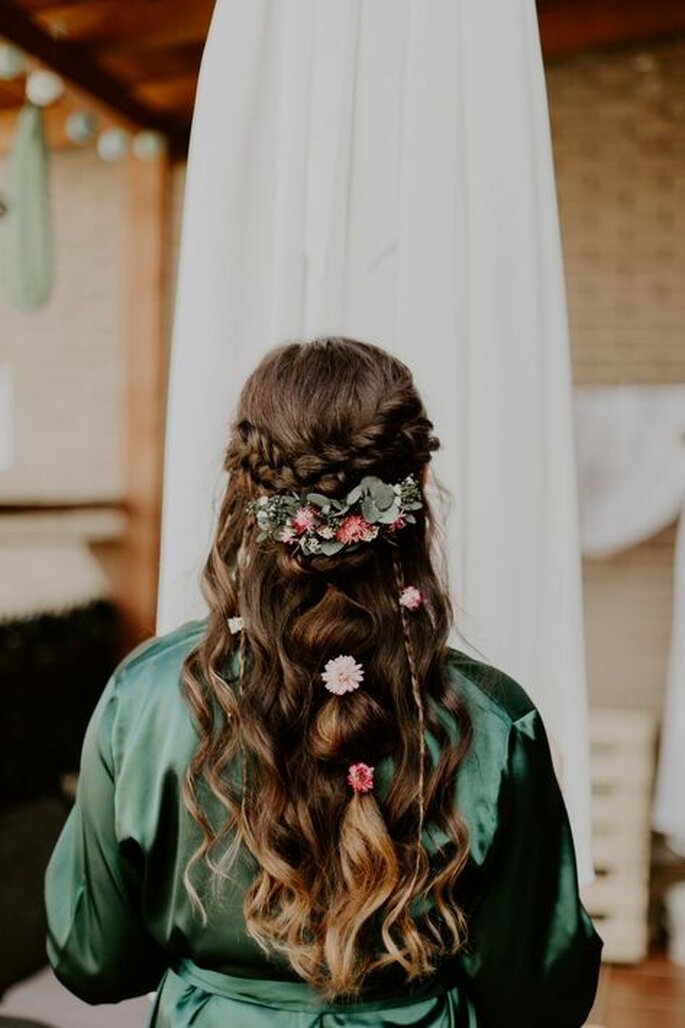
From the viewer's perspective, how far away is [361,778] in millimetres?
1144

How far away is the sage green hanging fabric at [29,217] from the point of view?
12.1 feet

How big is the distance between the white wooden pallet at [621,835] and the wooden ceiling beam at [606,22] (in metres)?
2.52

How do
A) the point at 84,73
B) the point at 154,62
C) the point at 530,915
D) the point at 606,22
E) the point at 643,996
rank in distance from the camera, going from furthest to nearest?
the point at 154,62 < the point at 84,73 < the point at 606,22 < the point at 643,996 < the point at 530,915

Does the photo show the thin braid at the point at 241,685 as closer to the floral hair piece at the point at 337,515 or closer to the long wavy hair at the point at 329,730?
the long wavy hair at the point at 329,730

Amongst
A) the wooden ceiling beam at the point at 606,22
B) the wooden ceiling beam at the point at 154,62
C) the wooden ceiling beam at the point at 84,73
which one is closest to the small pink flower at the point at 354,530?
the wooden ceiling beam at the point at 84,73

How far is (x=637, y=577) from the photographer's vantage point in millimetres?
4086

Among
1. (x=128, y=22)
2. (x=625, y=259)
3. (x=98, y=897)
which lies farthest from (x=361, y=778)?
(x=128, y=22)

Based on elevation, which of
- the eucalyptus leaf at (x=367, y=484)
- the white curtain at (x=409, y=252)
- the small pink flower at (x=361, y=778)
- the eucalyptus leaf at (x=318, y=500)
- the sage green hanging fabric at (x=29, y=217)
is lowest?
the small pink flower at (x=361, y=778)

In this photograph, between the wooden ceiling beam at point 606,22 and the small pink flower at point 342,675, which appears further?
the wooden ceiling beam at point 606,22

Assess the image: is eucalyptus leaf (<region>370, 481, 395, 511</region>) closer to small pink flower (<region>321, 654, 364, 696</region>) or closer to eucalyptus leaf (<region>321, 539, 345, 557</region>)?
eucalyptus leaf (<region>321, 539, 345, 557</region>)

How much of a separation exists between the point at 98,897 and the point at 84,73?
3619 mm

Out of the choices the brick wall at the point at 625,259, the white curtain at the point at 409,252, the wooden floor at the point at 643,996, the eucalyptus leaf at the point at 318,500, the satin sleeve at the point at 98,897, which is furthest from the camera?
the brick wall at the point at 625,259

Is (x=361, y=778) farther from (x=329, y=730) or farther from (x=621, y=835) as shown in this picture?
(x=621, y=835)

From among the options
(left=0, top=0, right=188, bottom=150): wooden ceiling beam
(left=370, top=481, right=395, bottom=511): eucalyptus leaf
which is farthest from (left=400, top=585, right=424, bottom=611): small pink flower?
(left=0, top=0, right=188, bottom=150): wooden ceiling beam
